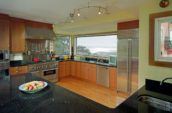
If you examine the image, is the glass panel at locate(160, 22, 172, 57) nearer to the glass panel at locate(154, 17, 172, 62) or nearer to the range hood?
the glass panel at locate(154, 17, 172, 62)

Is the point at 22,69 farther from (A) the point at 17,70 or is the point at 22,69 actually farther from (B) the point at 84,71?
(B) the point at 84,71

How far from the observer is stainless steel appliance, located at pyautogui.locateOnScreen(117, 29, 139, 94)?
3.77m

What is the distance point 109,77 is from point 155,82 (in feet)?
8.60

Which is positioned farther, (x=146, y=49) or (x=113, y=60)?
(x=113, y=60)

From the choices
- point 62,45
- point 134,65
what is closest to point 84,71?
point 62,45

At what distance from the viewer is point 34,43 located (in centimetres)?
493

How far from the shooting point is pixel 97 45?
19.1 ft

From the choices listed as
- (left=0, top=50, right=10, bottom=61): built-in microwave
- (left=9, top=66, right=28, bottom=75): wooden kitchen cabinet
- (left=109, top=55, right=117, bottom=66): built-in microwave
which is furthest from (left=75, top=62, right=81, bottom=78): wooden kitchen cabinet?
(left=0, top=50, right=10, bottom=61): built-in microwave

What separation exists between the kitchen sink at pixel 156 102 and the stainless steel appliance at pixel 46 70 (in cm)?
370

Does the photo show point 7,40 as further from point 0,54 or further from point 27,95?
point 27,95

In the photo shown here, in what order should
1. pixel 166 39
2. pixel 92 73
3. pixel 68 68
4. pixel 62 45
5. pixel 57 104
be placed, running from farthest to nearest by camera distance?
pixel 62 45 → pixel 68 68 → pixel 92 73 → pixel 166 39 → pixel 57 104

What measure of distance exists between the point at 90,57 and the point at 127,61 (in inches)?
90.2

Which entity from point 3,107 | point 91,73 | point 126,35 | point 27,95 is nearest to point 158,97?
point 27,95

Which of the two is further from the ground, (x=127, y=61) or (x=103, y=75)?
(x=127, y=61)
